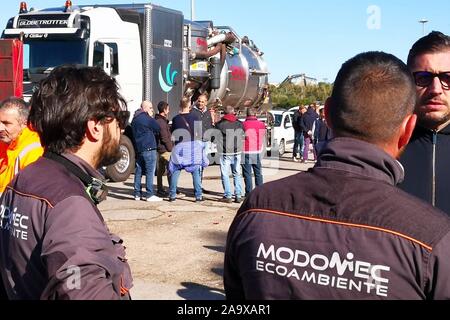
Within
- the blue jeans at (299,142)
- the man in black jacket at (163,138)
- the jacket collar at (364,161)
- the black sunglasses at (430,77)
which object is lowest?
the blue jeans at (299,142)

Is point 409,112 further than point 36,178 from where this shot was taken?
No

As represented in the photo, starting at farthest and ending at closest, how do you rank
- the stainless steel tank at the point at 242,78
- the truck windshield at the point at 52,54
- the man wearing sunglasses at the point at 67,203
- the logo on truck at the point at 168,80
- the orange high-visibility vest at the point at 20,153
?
the stainless steel tank at the point at 242,78 < the logo on truck at the point at 168,80 < the truck windshield at the point at 52,54 < the orange high-visibility vest at the point at 20,153 < the man wearing sunglasses at the point at 67,203

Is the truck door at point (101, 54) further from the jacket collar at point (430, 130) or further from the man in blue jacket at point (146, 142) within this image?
the jacket collar at point (430, 130)

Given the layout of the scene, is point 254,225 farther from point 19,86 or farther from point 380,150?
point 19,86

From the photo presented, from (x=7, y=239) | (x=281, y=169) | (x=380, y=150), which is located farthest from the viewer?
(x=281, y=169)

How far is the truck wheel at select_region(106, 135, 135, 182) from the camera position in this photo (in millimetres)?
13961

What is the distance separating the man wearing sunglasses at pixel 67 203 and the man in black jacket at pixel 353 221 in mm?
450

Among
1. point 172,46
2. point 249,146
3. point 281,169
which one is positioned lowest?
point 281,169

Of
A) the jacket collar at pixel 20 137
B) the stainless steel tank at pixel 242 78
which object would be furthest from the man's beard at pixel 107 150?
the stainless steel tank at pixel 242 78

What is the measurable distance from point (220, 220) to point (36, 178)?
25.7 feet

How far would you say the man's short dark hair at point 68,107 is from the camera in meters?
2.32

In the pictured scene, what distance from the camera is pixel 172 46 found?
52.6ft

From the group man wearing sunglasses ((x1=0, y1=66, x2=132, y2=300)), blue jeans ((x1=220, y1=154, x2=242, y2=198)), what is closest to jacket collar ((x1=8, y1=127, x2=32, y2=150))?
man wearing sunglasses ((x1=0, y1=66, x2=132, y2=300))
